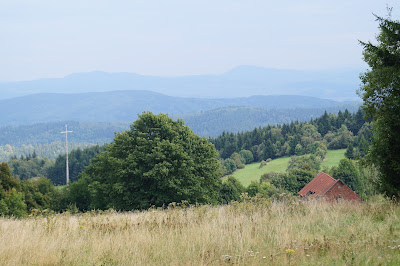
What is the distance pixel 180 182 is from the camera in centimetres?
3444

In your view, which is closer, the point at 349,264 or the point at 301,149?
the point at 349,264

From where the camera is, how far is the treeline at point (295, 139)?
125 metres

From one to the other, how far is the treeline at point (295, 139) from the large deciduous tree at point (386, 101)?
4078 inches

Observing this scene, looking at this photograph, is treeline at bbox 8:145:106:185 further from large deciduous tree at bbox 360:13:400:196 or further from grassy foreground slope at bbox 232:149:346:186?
large deciduous tree at bbox 360:13:400:196

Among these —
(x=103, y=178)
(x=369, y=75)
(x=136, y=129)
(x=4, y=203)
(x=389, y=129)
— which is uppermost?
(x=369, y=75)

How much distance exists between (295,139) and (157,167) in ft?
352

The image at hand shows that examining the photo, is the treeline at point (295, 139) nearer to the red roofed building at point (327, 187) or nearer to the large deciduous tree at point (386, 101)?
the red roofed building at point (327, 187)

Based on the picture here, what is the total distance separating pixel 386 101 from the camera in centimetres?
1345

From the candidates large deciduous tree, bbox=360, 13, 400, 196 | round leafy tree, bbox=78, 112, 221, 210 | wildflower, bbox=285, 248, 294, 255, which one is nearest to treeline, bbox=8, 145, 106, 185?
round leafy tree, bbox=78, 112, 221, 210

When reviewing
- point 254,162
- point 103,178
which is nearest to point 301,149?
point 254,162

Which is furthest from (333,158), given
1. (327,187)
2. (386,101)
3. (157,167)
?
(386,101)

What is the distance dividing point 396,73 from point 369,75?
152 centimetres

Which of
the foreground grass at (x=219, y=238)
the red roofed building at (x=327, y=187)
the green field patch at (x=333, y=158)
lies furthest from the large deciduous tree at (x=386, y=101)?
the green field patch at (x=333, y=158)

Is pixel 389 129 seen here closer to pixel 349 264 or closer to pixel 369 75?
pixel 369 75
